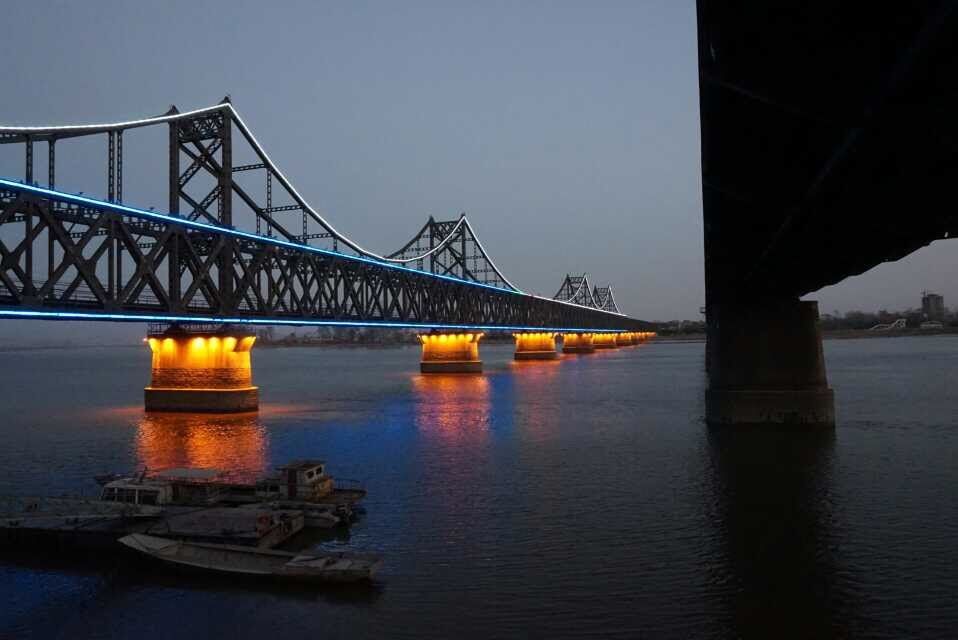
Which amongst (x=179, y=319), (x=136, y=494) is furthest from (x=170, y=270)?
(x=136, y=494)

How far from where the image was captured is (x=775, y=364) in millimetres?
42125

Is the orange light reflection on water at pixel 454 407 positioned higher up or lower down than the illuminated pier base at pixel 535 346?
lower down

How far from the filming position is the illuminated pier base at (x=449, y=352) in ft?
386

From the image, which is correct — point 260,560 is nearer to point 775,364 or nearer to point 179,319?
point 775,364

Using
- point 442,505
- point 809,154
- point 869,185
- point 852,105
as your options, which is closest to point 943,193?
point 869,185

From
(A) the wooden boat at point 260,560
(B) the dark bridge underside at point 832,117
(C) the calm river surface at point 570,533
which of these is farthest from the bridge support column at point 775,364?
(A) the wooden boat at point 260,560

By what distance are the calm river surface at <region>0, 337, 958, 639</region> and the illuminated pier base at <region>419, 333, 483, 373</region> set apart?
65487mm

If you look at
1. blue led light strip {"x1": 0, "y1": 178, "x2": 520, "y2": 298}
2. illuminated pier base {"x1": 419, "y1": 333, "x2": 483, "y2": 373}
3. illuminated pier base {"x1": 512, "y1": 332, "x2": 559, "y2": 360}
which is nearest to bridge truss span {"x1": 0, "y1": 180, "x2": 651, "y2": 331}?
blue led light strip {"x1": 0, "y1": 178, "x2": 520, "y2": 298}

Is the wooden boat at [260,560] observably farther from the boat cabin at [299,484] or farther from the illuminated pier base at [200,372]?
the illuminated pier base at [200,372]

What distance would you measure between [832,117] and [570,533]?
14.5 metres

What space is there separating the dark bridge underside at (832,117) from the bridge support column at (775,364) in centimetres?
1760

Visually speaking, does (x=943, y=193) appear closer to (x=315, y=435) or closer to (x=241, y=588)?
(x=241, y=588)

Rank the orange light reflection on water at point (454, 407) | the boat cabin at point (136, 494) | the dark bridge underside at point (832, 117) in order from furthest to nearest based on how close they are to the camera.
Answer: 1. the orange light reflection on water at point (454, 407)
2. the boat cabin at point (136, 494)
3. the dark bridge underside at point (832, 117)

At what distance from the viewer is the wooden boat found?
18.9 m
